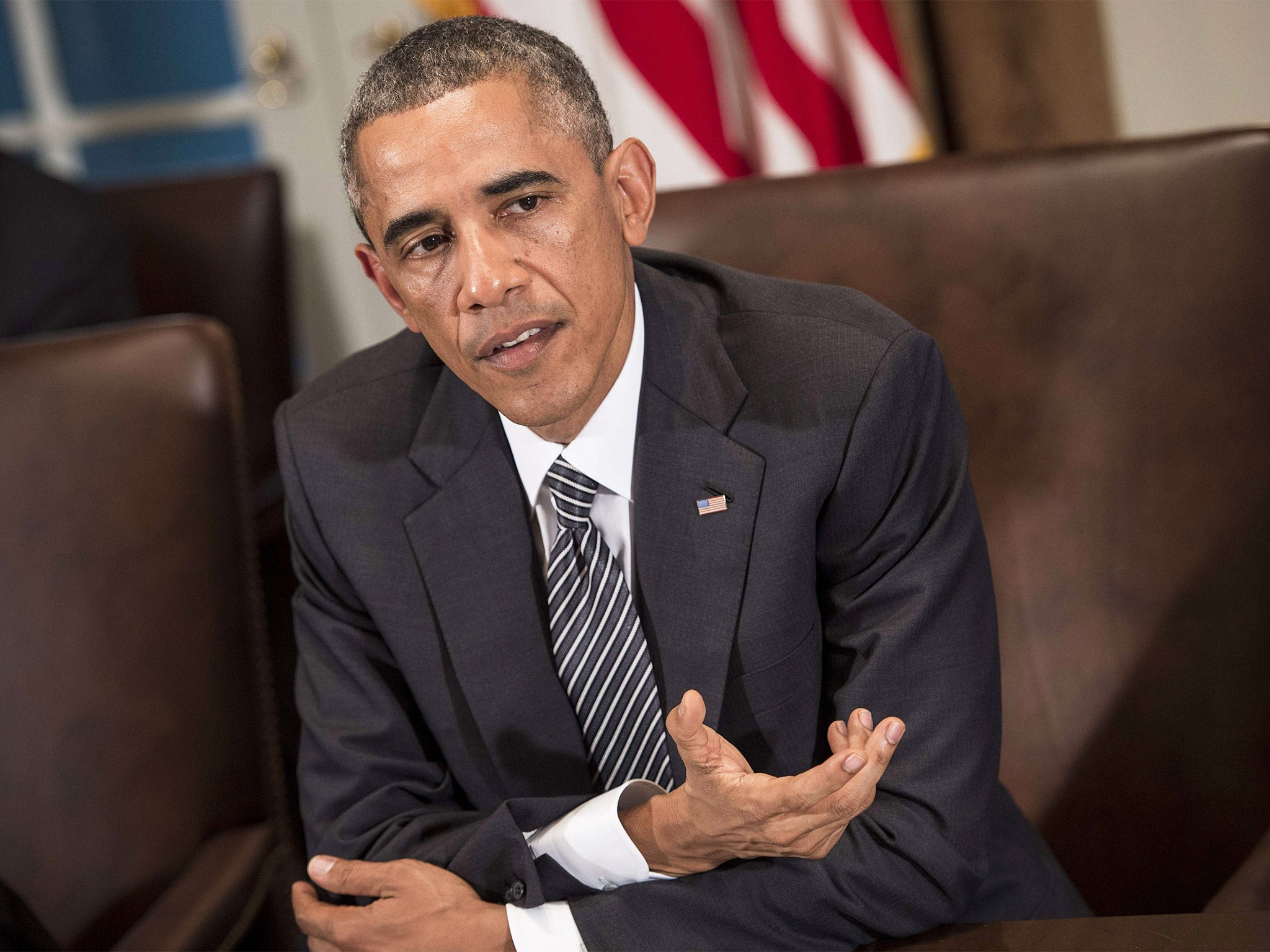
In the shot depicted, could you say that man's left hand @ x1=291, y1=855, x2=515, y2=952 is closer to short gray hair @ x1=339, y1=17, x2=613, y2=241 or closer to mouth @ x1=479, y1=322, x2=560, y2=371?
mouth @ x1=479, y1=322, x2=560, y2=371

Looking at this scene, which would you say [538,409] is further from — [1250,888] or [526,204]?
[1250,888]

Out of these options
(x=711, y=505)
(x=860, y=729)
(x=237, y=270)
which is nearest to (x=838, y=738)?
(x=860, y=729)

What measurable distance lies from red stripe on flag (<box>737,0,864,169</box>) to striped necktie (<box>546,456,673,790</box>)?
1.19 m

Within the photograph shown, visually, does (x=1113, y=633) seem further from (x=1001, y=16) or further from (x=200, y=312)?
(x=200, y=312)

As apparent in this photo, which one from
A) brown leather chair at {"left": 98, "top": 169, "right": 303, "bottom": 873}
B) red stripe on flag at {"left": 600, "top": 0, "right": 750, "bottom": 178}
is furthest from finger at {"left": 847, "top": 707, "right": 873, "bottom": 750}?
brown leather chair at {"left": 98, "top": 169, "right": 303, "bottom": 873}

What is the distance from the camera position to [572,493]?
3.68 feet

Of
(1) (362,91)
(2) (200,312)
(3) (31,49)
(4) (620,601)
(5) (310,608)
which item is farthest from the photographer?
(3) (31,49)

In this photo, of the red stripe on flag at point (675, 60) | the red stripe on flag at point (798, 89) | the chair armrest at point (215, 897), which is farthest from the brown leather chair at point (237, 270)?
the chair armrest at point (215, 897)

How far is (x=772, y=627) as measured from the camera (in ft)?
3.46

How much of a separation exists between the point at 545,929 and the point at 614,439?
1.42 ft

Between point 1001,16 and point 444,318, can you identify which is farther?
point 1001,16

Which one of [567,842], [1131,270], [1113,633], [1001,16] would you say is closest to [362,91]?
[567,842]

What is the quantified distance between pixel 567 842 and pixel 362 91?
66 centimetres

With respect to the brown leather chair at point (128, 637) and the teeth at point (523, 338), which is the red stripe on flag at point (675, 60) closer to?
the brown leather chair at point (128, 637)
